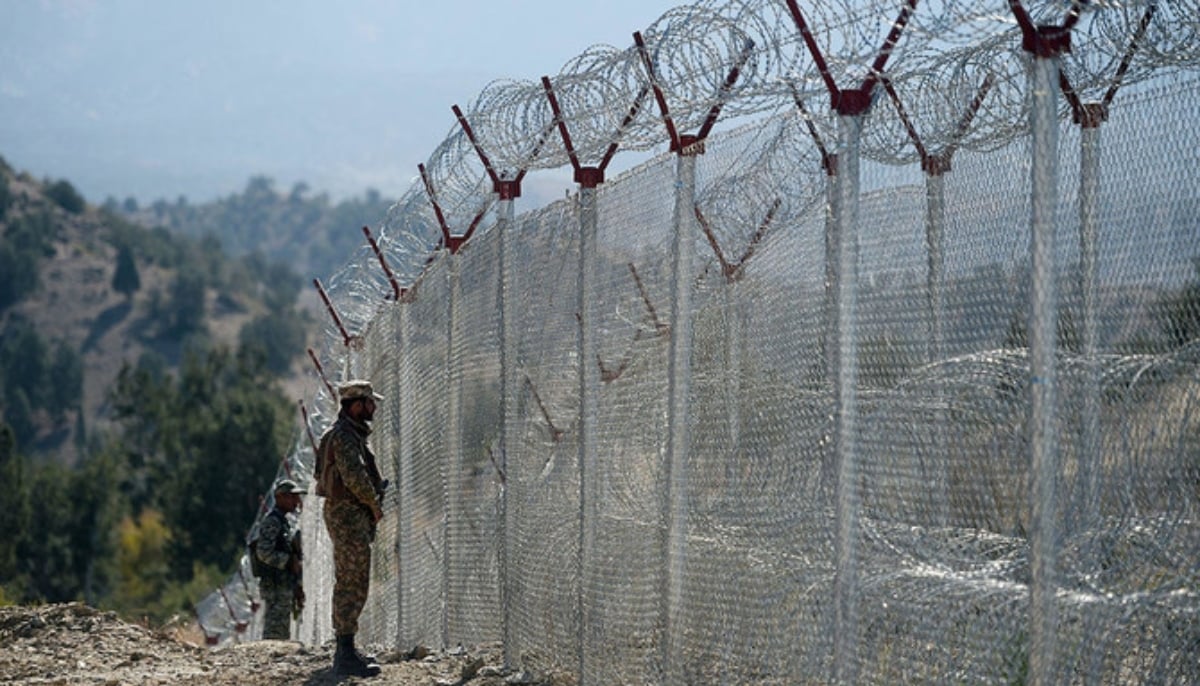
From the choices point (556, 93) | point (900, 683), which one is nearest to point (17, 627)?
point (556, 93)

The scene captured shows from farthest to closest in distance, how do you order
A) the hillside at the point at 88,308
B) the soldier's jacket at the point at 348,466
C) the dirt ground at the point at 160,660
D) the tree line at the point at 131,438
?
the hillside at the point at 88,308
the tree line at the point at 131,438
the soldier's jacket at the point at 348,466
the dirt ground at the point at 160,660

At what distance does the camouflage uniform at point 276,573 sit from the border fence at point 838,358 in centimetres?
357

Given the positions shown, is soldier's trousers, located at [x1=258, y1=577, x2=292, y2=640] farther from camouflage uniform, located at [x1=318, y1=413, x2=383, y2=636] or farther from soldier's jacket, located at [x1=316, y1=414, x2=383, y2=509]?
soldier's jacket, located at [x1=316, y1=414, x2=383, y2=509]

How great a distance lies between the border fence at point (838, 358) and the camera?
4.14 metres

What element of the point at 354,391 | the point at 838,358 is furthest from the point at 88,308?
the point at 838,358

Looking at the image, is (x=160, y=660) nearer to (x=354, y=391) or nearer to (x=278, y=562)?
(x=354, y=391)

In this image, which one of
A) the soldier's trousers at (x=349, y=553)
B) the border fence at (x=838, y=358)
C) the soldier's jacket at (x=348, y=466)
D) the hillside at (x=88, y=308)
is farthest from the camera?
the hillside at (x=88, y=308)

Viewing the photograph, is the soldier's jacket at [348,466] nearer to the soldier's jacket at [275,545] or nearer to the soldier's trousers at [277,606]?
the soldier's jacket at [275,545]

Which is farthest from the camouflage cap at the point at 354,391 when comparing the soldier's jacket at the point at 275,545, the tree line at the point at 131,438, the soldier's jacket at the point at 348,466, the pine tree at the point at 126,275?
the pine tree at the point at 126,275

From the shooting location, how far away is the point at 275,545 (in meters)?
11.3

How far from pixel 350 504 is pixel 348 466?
0.98 feet

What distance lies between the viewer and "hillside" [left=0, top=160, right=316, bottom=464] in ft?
284

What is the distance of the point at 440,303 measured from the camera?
28.5 feet

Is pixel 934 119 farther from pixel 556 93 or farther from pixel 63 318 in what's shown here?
pixel 63 318
